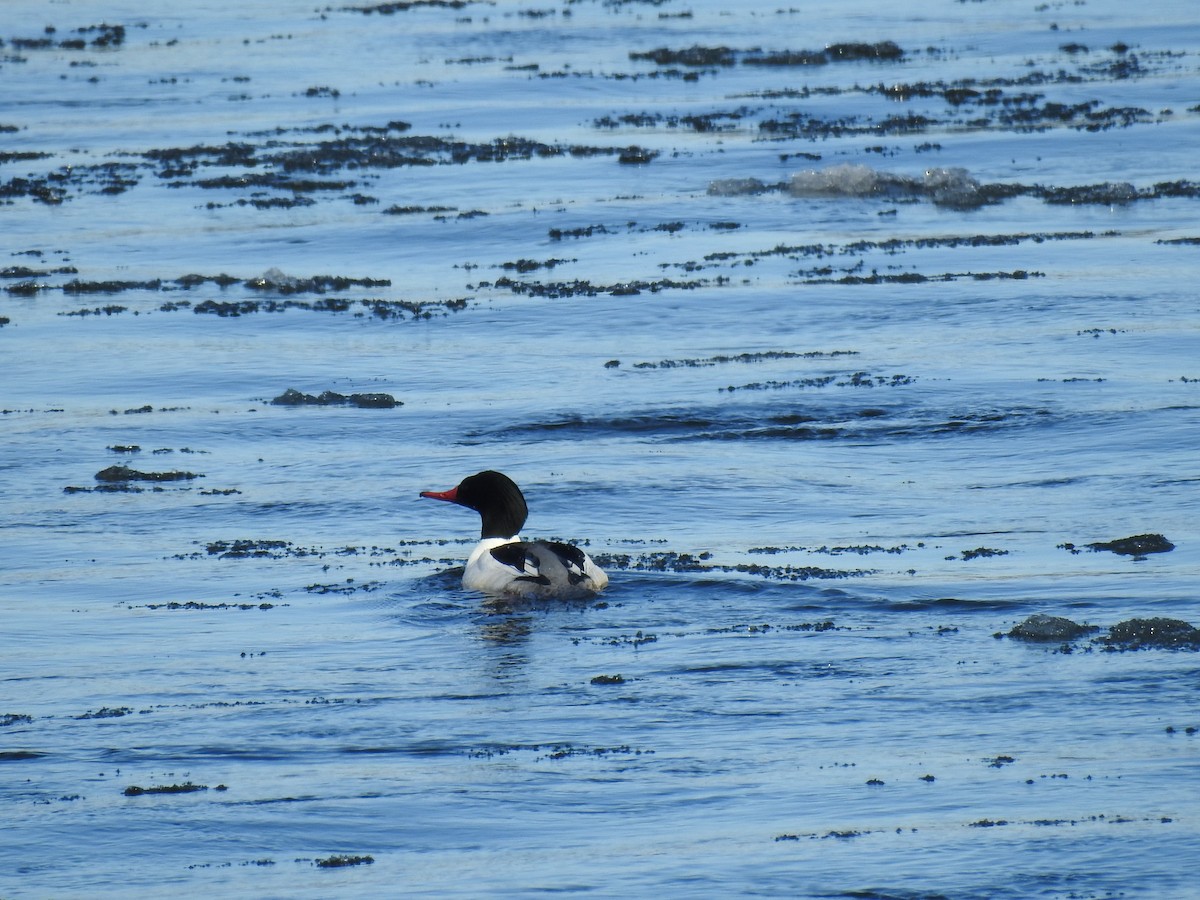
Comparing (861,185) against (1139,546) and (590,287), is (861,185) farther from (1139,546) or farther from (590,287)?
(1139,546)

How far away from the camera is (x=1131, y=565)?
40.0ft

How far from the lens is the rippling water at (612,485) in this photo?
859cm

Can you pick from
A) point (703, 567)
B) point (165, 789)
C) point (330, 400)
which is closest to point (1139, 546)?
point (703, 567)

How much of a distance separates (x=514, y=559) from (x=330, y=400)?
5946 mm

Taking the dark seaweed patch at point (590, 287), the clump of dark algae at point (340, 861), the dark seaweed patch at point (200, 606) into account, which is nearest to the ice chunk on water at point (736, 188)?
the dark seaweed patch at point (590, 287)

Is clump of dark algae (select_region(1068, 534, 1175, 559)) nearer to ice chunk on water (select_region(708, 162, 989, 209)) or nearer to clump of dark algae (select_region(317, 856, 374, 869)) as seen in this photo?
clump of dark algae (select_region(317, 856, 374, 869))

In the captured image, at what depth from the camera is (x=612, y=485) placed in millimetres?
14938

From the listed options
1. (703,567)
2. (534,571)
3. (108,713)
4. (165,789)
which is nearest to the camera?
(165,789)

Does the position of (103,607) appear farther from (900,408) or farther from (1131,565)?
(900,408)

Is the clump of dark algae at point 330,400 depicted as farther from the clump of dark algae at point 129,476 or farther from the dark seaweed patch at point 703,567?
the dark seaweed patch at point 703,567

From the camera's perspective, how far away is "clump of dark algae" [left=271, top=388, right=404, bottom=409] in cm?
1777

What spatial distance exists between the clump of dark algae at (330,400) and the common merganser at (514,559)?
4510 mm

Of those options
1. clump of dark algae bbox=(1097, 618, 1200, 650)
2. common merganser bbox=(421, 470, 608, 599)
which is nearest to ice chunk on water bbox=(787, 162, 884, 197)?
common merganser bbox=(421, 470, 608, 599)

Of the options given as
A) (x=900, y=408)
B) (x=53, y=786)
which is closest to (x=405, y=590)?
(x=53, y=786)
